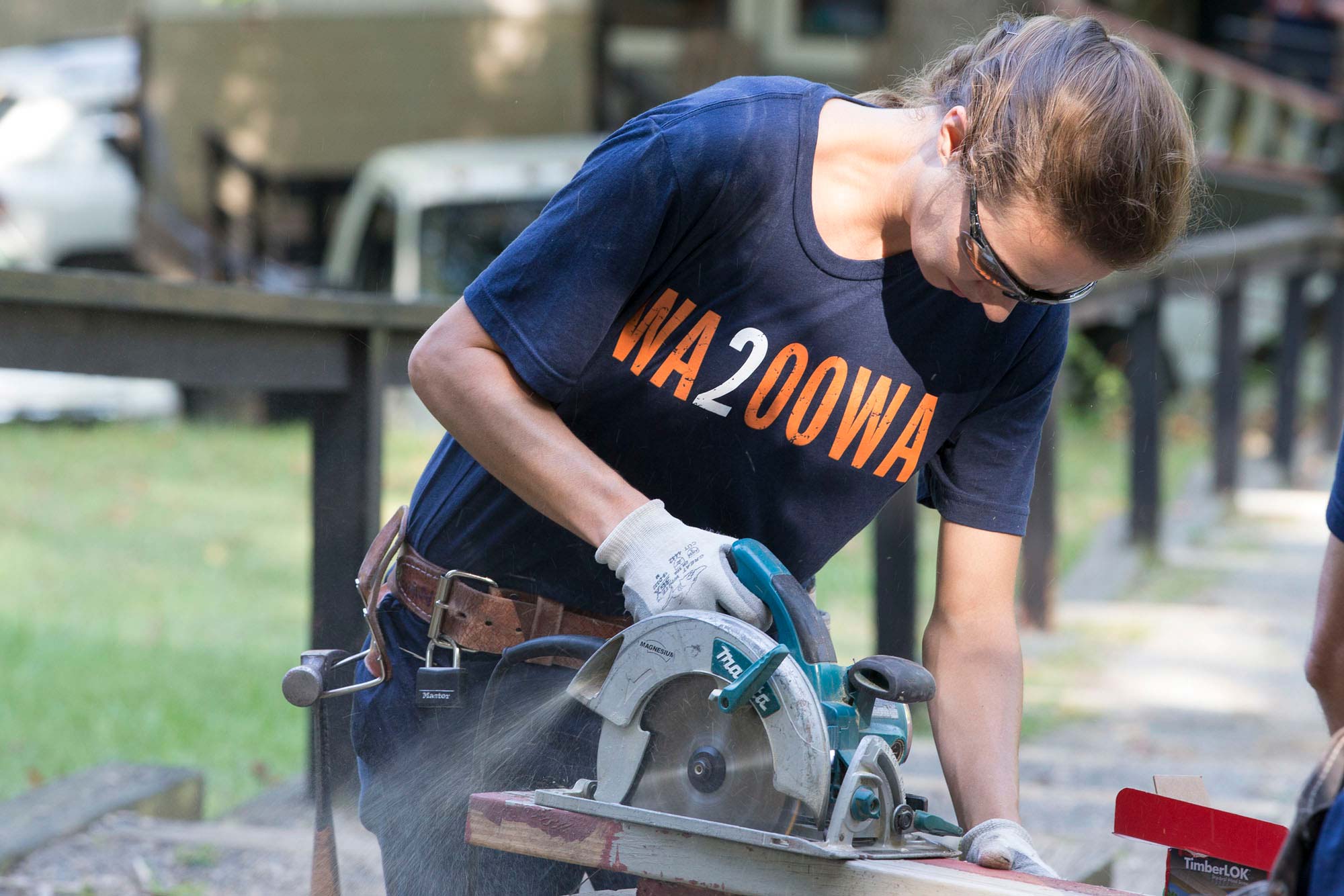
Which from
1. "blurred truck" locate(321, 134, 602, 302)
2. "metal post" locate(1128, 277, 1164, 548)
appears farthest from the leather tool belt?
"blurred truck" locate(321, 134, 602, 302)

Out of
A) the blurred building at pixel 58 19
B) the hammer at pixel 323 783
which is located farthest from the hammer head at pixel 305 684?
the blurred building at pixel 58 19

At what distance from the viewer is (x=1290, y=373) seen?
8.41 metres

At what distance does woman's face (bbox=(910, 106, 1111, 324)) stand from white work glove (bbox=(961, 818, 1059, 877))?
67 cm

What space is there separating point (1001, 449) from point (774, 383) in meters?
0.40

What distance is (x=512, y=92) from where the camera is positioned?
41.7ft

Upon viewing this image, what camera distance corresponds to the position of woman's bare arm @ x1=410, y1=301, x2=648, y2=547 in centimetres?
175

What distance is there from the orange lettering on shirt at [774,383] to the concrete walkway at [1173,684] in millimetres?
1536

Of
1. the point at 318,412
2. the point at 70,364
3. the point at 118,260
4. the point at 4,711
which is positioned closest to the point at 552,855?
the point at 70,364

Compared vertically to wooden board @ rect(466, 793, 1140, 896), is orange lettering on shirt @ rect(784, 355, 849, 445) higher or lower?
higher

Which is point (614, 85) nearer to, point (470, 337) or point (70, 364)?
point (70, 364)

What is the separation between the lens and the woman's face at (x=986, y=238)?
1680 mm

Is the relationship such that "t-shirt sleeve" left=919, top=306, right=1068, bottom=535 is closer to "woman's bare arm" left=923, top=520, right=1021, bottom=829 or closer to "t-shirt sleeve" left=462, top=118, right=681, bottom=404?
"woman's bare arm" left=923, top=520, right=1021, bottom=829

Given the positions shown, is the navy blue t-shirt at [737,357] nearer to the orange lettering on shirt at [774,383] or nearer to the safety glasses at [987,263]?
the orange lettering on shirt at [774,383]

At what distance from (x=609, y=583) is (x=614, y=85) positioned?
1150cm
